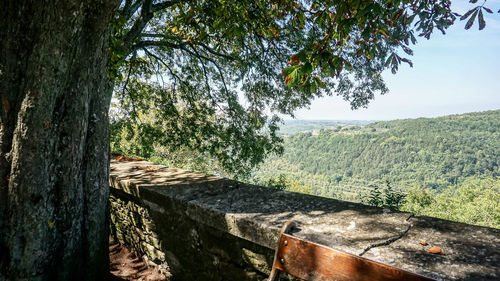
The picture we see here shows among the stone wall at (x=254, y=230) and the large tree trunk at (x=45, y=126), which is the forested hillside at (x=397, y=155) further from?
the large tree trunk at (x=45, y=126)

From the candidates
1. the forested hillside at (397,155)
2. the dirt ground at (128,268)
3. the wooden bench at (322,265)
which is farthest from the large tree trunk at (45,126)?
the forested hillside at (397,155)

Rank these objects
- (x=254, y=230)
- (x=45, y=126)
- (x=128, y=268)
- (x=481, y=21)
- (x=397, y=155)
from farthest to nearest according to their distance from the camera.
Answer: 1. (x=397, y=155)
2. (x=128, y=268)
3. (x=481, y=21)
4. (x=45, y=126)
5. (x=254, y=230)

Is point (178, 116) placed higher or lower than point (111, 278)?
higher

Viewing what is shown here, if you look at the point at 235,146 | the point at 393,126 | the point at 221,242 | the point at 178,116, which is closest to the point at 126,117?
the point at 178,116

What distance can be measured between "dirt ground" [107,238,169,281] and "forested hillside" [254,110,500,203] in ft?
264

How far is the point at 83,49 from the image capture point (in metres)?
1.78

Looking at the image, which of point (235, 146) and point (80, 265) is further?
point (235, 146)

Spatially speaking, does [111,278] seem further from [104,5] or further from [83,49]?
[104,5]

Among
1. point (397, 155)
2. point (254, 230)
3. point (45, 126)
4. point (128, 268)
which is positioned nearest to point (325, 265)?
point (254, 230)

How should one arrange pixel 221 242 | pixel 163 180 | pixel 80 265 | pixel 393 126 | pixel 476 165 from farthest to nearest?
pixel 393 126
pixel 476 165
pixel 163 180
pixel 80 265
pixel 221 242

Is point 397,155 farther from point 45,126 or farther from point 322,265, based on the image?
point 45,126

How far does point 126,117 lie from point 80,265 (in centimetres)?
668

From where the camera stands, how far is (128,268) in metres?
2.54

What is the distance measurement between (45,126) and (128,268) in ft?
5.29
